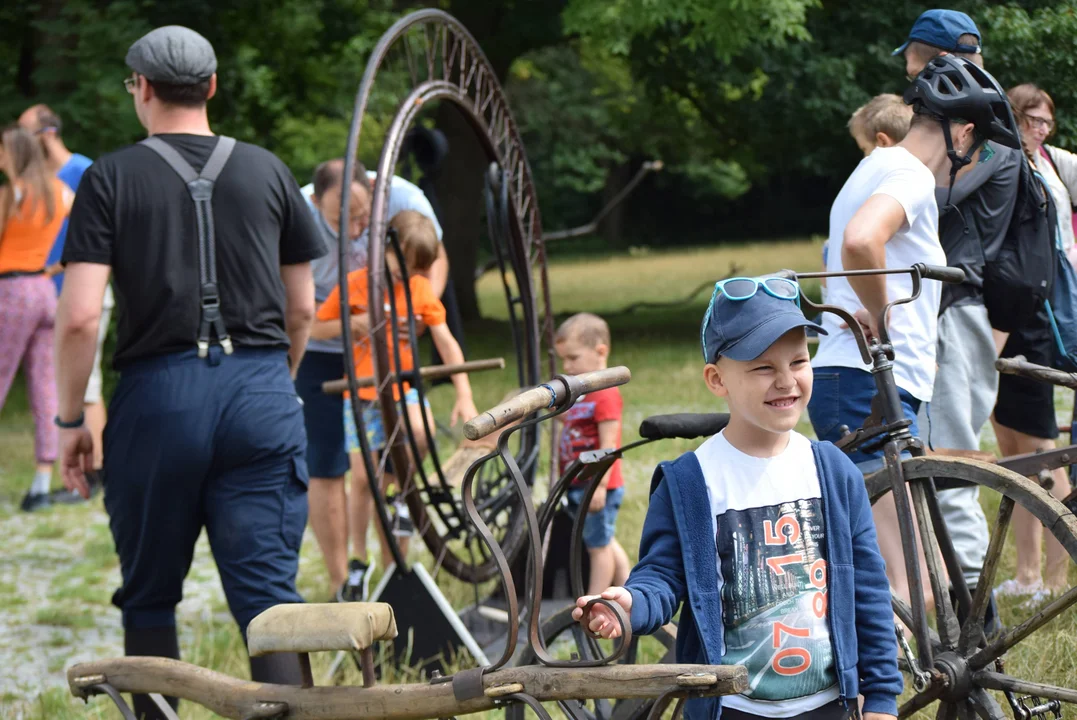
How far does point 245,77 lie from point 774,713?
1351cm

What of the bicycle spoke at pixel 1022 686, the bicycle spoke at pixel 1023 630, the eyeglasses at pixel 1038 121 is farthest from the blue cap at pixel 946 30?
the bicycle spoke at pixel 1022 686

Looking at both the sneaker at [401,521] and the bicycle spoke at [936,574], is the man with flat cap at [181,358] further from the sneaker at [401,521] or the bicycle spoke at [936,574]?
the bicycle spoke at [936,574]

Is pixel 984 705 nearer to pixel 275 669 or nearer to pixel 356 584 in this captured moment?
pixel 275 669

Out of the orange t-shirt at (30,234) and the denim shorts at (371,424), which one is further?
the orange t-shirt at (30,234)

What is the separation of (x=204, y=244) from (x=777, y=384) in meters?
1.89

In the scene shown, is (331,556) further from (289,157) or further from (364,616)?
(289,157)

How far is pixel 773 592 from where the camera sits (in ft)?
7.66

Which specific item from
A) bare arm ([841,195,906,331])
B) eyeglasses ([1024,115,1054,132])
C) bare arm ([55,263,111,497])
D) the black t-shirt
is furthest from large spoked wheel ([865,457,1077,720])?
bare arm ([55,263,111,497])

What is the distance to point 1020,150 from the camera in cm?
413

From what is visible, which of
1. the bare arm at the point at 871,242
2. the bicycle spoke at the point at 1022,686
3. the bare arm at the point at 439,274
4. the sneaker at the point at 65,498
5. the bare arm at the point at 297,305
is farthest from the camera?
the sneaker at the point at 65,498

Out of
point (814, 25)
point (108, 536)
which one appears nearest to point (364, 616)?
point (108, 536)

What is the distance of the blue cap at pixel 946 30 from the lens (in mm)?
4047

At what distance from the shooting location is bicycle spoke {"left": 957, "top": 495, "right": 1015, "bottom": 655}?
303 cm

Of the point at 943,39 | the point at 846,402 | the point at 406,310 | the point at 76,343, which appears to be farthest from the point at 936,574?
the point at 406,310
